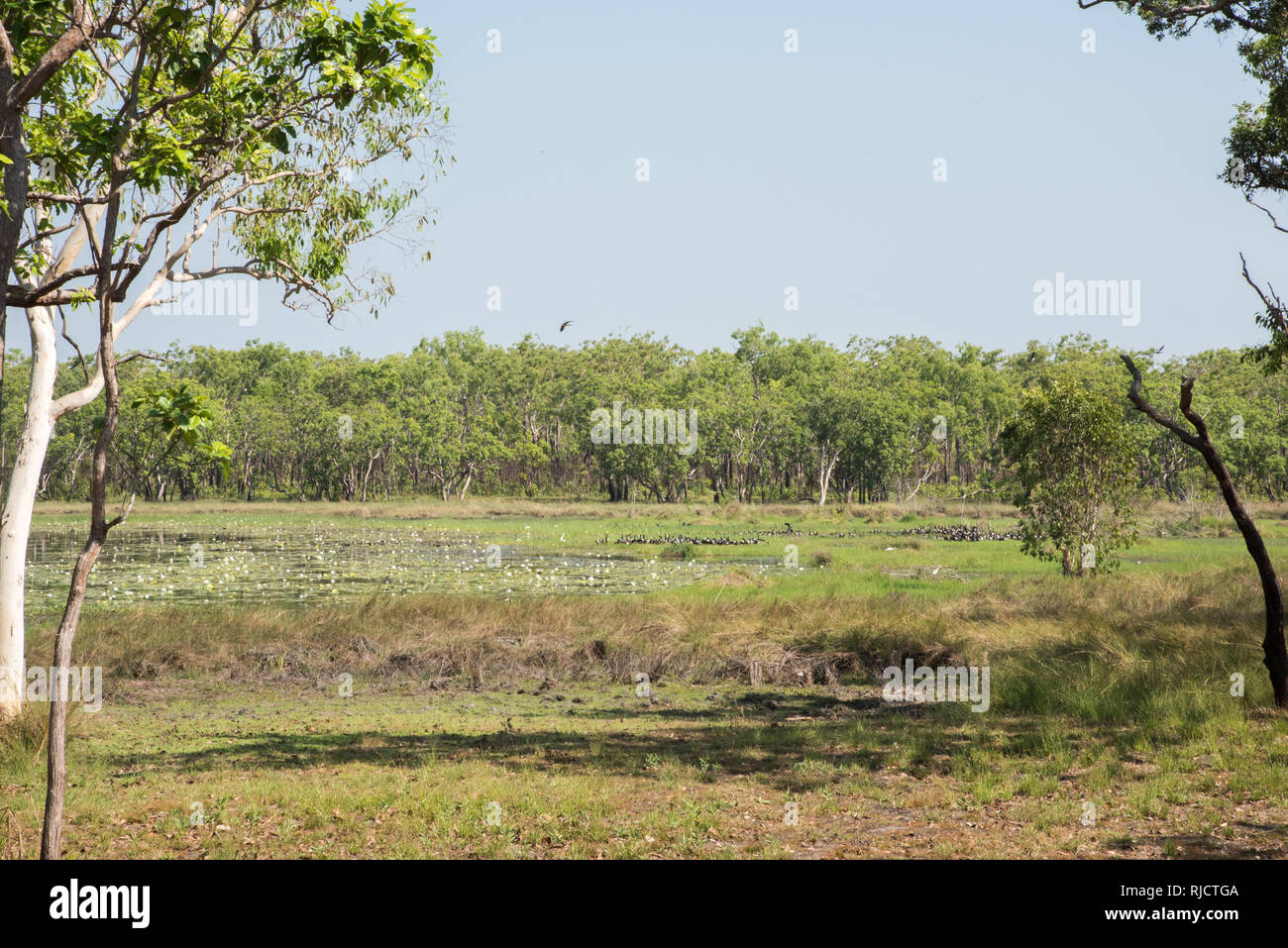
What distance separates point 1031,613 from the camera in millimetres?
20125

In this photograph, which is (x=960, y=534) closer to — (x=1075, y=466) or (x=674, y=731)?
(x=1075, y=466)

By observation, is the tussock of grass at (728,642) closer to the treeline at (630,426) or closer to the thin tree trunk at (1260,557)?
the thin tree trunk at (1260,557)

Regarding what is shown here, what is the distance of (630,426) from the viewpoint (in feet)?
289

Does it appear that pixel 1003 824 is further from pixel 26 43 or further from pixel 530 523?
pixel 530 523

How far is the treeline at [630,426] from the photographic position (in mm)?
83250

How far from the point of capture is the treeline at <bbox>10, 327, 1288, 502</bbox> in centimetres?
8325

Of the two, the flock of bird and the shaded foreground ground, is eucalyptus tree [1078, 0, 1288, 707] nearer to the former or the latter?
the shaded foreground ground

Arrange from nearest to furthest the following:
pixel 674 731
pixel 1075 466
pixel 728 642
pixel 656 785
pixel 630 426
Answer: pixel 656 785 → pixel 674 731 → pixel 728 642 → pixel 1075 466 → pixel 630 426

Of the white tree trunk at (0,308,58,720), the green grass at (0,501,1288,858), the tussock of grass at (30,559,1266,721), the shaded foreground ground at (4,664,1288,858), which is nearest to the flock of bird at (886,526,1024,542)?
the green grass at (0,501,1288,858)

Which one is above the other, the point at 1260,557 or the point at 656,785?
the point at 1260,557

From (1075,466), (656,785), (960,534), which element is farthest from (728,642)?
(960,534)

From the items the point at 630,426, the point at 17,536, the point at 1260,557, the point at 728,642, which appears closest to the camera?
the point at 17,536

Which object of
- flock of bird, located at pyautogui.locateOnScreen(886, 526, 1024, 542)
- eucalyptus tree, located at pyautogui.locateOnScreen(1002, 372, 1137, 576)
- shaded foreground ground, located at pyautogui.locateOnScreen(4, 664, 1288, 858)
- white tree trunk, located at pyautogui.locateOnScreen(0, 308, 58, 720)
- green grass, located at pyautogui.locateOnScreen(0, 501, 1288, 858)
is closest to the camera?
shaded foreground ground, located at pyautogui.locateOnScreen(4, 664, 1288, 858)
